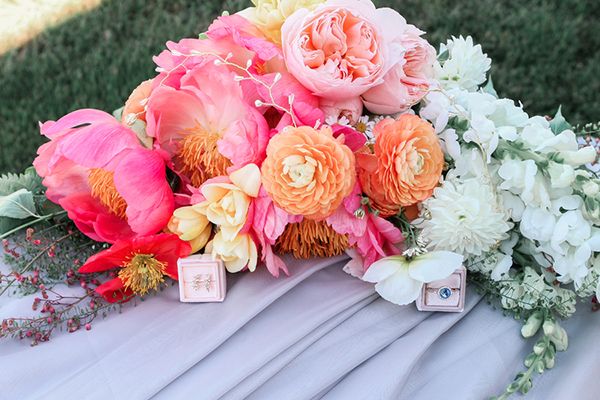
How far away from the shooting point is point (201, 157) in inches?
49.6

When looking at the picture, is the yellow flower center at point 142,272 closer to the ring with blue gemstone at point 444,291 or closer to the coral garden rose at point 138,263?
the coral garden rose at point 138,263

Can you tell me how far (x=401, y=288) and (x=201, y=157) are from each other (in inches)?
15.9

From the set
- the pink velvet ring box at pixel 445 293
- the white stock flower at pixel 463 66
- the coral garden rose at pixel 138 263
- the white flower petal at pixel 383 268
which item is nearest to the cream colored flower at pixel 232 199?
the coral garden rose at pixel 138 263

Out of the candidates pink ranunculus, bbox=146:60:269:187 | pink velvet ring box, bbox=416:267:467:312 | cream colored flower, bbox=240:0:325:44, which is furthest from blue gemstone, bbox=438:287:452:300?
cream colored flower, bbox=240:0:325:44

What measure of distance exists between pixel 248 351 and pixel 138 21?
2594 millimetres

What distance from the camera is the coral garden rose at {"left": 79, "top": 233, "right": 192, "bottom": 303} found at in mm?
1237

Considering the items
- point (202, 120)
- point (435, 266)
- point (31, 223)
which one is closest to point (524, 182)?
point (435, 266)

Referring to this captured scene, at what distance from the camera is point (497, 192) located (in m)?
1.27

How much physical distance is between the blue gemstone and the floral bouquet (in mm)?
33

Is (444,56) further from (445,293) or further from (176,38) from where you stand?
(176,38)

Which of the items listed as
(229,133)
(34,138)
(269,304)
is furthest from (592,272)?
(34,138)

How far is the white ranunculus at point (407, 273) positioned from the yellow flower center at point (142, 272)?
0.35 meters

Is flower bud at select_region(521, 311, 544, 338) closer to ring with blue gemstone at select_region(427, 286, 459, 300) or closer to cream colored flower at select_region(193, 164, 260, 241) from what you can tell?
ring with blue gemstone at select_region(427, 286, 459, 300)

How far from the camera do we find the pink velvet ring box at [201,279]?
1.25 meters
